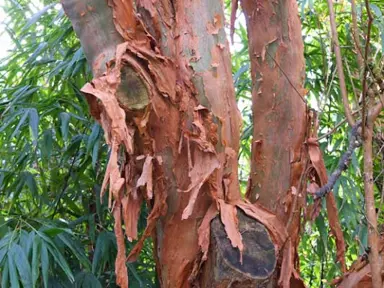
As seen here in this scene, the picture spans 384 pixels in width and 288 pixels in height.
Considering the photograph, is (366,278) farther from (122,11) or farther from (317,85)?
(317,85)

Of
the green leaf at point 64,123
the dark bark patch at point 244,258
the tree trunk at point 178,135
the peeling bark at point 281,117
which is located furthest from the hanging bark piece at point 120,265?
the green leaf at point 64,123

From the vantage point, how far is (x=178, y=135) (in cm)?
79

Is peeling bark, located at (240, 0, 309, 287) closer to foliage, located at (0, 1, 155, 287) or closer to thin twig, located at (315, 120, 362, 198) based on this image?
thin twig, located at (315, 120, 362, 198)

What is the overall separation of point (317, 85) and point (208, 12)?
0.52 meters

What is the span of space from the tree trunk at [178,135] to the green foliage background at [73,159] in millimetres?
301

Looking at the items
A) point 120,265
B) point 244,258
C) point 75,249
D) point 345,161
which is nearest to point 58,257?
point 75,249

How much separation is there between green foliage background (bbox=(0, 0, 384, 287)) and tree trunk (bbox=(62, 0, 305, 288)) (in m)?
0.30

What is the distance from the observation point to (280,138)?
83 centimetres

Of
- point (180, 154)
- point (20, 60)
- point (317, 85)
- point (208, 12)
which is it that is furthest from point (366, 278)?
point (20, 60)

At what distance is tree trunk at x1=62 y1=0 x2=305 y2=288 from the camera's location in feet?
2.41

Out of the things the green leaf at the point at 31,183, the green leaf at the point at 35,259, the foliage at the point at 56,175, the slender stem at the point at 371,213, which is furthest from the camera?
the green leaf at the point at 31,183

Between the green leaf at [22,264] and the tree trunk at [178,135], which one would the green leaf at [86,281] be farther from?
the tree trunk at [178,135]

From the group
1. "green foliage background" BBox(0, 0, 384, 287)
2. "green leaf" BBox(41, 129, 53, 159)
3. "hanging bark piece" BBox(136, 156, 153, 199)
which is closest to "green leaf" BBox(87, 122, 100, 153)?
"green foliage background" BBox(0, 0, 384, 287)

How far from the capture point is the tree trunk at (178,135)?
73 cm
